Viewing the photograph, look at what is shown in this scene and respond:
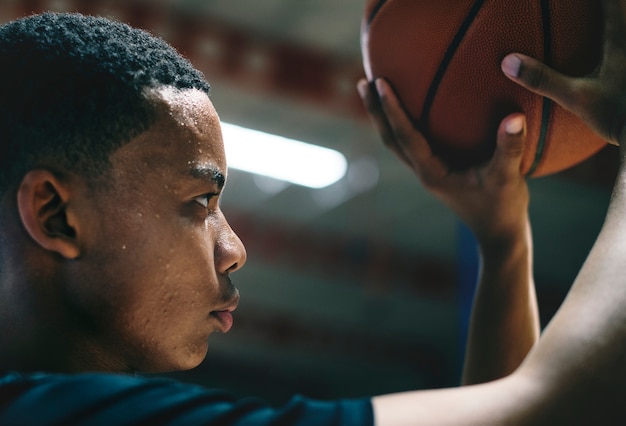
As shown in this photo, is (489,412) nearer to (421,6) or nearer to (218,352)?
(421,6)

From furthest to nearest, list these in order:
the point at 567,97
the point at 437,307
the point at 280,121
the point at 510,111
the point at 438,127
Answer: the point at 437,307 < the point at 280,121 < the point at 438,127 < the point at 510,111 < the point at 567,97

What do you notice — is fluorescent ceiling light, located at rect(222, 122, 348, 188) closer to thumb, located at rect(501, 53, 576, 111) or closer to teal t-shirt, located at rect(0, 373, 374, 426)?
thumb, located at rect(501, 53, 576, 111)

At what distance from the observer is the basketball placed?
1.32 metres

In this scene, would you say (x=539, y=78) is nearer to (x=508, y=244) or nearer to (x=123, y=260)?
(x=508, y=244)

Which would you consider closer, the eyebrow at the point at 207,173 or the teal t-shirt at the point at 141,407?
the teal t-shirt at the point at 141,407

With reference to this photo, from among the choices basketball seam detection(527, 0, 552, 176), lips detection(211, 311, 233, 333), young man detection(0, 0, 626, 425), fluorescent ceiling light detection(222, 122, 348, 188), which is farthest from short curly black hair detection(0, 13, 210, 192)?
fluorescent ceiling light detection(222, 122, 348, 188)

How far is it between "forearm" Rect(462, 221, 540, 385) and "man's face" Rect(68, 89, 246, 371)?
605 millimetres

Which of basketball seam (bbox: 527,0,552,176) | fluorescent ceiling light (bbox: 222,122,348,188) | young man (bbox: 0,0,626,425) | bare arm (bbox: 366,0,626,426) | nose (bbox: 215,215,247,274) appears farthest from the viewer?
fluorescent ceiling light (bbox: 222,122,348,188)

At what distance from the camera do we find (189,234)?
1088mm

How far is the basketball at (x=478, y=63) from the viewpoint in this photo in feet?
4.33

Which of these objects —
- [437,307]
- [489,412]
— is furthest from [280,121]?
[489,412]

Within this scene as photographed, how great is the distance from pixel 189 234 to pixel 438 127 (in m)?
0.63

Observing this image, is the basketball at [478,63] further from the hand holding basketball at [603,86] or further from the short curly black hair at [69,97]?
the short curly black hair at [69,97]

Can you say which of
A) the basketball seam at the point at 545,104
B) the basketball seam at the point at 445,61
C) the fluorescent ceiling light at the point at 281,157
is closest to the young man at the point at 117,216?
the basketball seam at the point at 545,104
